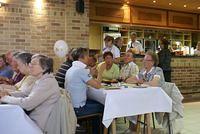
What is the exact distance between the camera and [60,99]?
9.74 ft

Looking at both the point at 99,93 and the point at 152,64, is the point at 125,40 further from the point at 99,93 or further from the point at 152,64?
the point at 99,93

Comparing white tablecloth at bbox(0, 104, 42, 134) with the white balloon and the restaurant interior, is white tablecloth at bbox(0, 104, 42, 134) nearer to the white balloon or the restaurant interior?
the restaurant interior

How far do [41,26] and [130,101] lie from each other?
3.15 m

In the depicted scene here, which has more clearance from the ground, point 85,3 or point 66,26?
point 85,3

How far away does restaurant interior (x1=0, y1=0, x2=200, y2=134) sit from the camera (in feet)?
10.3

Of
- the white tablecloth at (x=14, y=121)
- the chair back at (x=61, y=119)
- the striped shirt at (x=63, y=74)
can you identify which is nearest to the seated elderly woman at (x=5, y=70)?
the striped shirt at (x=63, y=74)

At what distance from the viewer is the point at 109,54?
532cm

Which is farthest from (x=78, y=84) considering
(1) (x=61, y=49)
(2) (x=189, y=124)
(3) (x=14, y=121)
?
(2) (x=189, y=124)

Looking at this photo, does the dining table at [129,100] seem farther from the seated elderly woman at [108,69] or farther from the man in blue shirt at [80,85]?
the seated elderly woman at [108,69]

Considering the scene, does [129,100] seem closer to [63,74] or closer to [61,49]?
[63,74]

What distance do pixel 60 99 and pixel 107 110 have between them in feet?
2.82

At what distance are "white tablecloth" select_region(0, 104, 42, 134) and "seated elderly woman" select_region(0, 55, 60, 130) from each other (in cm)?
11

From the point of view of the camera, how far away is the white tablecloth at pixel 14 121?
8.64ft

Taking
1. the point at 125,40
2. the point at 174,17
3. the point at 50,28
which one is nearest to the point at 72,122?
the point at 50,28
